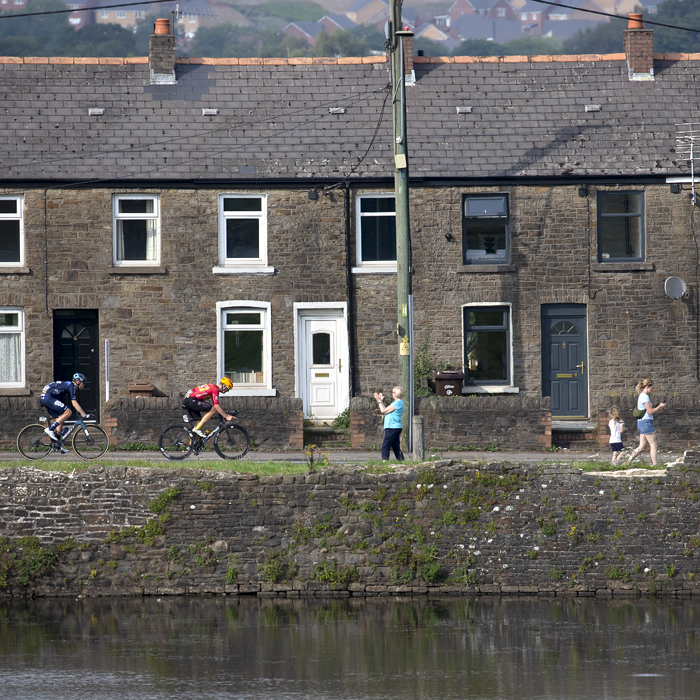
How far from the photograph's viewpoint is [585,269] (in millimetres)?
24141

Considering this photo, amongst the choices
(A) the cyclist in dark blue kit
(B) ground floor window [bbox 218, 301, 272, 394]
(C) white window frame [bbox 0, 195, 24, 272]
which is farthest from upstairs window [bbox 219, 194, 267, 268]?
(A) the cyclist in dark blue kit

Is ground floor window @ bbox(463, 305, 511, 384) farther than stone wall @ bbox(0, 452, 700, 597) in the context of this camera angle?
Yes

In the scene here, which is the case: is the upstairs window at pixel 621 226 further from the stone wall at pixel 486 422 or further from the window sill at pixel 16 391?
the window sill at pixel 16 391

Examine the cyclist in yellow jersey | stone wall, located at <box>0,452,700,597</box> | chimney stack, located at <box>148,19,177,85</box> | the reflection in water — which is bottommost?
the reflection in water

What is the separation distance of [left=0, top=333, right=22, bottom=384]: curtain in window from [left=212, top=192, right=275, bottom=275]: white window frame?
476 centimetres

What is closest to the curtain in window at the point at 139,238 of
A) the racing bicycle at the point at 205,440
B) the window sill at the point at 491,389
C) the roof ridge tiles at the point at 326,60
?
the roof ridge tiles at the point at 326,60

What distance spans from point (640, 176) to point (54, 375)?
13.9 m

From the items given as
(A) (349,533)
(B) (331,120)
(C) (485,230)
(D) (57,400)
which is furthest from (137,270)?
(A) (349,533)

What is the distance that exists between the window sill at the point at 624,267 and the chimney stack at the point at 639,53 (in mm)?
4981

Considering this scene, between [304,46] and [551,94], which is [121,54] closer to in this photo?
[304,46]

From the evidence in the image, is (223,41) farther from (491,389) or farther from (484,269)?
(491,389)

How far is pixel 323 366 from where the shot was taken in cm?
2419

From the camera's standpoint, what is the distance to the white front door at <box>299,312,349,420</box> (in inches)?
950

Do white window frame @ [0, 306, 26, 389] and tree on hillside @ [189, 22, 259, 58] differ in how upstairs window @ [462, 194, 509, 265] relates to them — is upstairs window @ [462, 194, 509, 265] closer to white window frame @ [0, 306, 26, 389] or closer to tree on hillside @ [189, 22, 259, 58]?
white window frame @ [0, 306, 26, 389]
